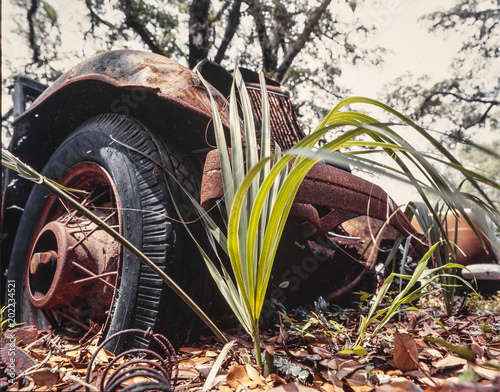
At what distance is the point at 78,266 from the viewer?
1024mm

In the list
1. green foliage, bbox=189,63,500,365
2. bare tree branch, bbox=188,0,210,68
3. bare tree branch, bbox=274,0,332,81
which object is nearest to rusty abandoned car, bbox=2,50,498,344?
green foliage, bbox=189,63,500,365

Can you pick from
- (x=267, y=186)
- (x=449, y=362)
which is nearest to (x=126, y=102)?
(x=267, y=186)

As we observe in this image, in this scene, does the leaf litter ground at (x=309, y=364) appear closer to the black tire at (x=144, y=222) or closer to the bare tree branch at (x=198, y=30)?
the black tire at (x=144, y=222)

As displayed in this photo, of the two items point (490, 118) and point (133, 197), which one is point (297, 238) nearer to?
point (133, 197)

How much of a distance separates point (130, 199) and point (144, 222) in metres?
0.09

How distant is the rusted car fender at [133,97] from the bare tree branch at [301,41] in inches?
112

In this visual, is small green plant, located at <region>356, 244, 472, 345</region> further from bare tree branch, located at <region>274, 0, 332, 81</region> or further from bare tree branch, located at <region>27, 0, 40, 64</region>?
bare tree branch, located at <region>27, 0, 40, 64</region>

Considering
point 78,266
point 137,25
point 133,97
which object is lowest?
point 78,266

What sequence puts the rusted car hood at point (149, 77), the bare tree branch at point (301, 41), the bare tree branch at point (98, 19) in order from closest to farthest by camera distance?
the rusted car hood at point (149, 77) < the bare tree branch at point (301, 41) < the bare tree branch at point (98, 19)

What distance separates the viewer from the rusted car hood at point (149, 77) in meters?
0.96

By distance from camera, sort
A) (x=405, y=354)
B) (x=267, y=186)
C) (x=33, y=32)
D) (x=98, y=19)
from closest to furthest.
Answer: (x=267, y=186), (x=405, y=354), (x=33, y=32), (x=98, y=19)

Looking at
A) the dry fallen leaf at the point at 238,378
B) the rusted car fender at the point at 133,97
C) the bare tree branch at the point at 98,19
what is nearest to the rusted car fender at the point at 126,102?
the rusted car fender at the point at 133,97

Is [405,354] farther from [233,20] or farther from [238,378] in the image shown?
[233,20]

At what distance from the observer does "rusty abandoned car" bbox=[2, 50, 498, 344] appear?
912mm
